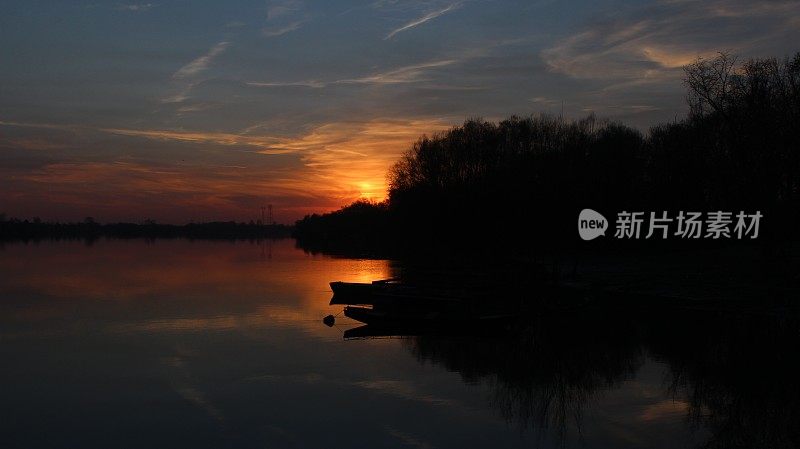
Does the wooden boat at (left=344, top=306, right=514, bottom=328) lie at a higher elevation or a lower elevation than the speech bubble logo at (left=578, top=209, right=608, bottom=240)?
lower

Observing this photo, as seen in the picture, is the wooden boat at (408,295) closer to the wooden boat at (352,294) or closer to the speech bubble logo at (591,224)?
the wooden boat at (352,294)

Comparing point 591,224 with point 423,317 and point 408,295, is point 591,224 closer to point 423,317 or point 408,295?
point 408,295

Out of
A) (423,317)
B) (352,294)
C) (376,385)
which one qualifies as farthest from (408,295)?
(376,385)

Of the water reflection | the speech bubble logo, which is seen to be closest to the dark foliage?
the speech bubble logo

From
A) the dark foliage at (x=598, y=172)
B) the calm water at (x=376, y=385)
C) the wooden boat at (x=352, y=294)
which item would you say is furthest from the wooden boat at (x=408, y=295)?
the dark foliage at (x=598, y=172)

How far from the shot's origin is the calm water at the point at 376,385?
16.1 meters

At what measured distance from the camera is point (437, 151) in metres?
98.9

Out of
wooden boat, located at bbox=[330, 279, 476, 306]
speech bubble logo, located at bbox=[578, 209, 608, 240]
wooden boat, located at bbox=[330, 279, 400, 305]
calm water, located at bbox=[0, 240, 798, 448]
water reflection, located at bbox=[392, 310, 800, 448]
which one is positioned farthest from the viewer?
speech bubble logo, located at bbox=[578, 209, 608, 240]

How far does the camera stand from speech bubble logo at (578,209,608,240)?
69.9 metres

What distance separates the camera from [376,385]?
21391 millimetres

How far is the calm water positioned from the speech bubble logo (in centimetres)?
→ 3654

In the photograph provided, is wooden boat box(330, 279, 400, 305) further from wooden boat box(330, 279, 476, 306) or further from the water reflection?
the water reflection

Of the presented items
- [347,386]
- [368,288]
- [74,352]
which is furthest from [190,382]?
[368,288]

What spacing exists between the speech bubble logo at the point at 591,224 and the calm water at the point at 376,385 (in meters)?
36.5
